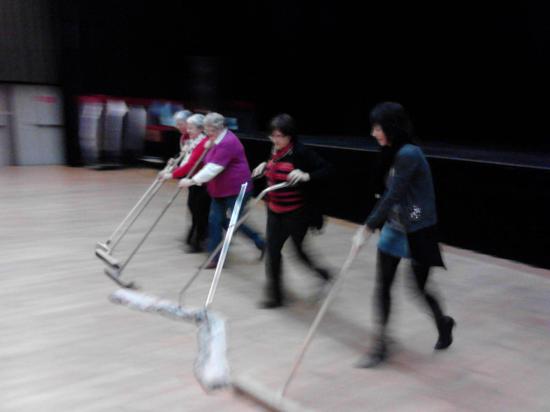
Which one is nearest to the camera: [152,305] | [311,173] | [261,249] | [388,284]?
[388,284]

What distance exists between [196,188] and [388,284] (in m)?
3.38

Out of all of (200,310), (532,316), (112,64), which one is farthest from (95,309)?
(112,64)

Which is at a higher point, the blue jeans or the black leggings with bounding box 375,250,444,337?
the black leggings with bounding box 375,250,444,337

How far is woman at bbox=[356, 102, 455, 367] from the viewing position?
365 centimetres

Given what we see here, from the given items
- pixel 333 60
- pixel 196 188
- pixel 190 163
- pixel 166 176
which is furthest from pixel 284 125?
pixel 333 60

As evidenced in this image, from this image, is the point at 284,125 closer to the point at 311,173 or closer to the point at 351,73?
the point at 311,173

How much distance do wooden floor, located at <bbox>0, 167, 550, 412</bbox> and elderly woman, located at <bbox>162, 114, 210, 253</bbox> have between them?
0.87 feet

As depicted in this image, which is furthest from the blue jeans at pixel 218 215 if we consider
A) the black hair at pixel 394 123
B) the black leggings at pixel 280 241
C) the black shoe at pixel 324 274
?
the black hair at pixel 394 123

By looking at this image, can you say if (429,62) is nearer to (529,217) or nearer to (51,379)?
(529,217)

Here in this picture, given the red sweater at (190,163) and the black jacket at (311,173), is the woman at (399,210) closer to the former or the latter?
the black jacket at (311,173)

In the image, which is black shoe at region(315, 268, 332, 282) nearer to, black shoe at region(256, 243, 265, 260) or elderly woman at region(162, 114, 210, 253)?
black shoe at region(256, 243, 265, 260)

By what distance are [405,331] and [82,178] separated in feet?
30.9

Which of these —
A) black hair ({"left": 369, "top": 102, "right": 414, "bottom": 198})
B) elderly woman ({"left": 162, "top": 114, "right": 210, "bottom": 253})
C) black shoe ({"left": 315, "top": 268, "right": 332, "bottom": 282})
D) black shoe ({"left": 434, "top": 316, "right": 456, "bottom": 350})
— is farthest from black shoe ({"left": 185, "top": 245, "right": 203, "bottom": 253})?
black hair ({"left": 369, "top": 102, "right": 414, "bottom": 198})

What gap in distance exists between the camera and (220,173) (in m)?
5.89
